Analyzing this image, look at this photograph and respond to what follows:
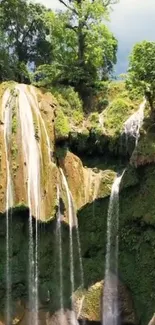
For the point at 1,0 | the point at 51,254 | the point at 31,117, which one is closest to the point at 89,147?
the point at 31,117

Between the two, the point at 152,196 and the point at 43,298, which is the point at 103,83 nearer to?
the point at 152,196

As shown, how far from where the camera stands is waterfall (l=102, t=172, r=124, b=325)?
20.6 metres

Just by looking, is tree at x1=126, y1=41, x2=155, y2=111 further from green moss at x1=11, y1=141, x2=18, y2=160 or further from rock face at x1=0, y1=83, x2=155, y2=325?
green moss at x1=11, y1=141, x2=18, y2=160

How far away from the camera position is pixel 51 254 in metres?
21.2

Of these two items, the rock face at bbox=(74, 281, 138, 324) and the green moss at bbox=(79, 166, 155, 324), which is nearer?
the rock face at bbox=(74, 281, 138, 324)

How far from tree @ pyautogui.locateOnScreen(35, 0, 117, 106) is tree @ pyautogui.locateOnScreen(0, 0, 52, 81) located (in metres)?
4.11

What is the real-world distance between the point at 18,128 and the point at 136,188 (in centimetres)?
525

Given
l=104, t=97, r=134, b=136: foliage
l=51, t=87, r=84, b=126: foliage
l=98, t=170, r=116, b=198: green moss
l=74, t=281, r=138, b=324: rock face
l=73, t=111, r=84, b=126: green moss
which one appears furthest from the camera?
l=51, t=87, r=84, b=126: foliage

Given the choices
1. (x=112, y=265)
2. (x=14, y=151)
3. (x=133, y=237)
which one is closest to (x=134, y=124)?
(x=133, y=237)

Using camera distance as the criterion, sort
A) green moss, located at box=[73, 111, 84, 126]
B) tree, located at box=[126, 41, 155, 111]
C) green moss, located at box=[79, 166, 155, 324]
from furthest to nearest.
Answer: green moss, located at box=[73, 111, 84, 126]
tree, located at box=[126, 41, 155, 111]
green moss, located at box=[79, 166, 155, 324]

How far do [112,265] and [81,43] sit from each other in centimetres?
1307

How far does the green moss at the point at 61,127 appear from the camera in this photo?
75.8 feet

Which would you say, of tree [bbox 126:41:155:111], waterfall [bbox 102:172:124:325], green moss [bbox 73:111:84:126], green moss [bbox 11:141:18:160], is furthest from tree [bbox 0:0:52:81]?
waterfall [bbox 102:172:124:325]

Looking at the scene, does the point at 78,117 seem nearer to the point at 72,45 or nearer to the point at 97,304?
the point at 72,45
